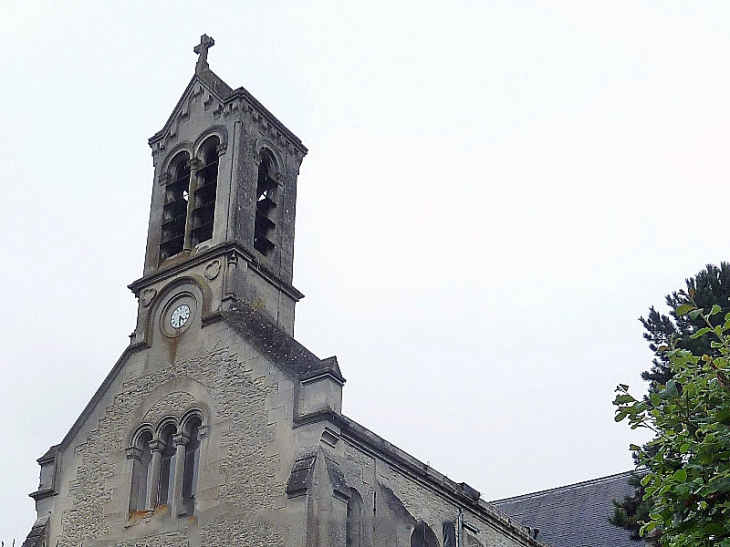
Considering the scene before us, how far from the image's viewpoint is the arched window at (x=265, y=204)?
81.4 ft

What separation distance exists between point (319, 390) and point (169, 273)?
6.19 meters

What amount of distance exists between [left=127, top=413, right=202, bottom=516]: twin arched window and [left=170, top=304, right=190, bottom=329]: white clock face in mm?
2431

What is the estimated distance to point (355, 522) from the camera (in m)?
19.9

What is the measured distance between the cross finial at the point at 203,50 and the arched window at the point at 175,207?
107 inches

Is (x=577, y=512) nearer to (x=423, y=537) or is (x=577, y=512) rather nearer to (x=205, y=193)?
(x=423, y=537)

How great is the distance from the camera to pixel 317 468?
19.2 meters

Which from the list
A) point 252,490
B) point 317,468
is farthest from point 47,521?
point 317,468

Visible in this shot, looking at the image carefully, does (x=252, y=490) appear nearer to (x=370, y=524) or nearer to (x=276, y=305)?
(x=370, y=524)

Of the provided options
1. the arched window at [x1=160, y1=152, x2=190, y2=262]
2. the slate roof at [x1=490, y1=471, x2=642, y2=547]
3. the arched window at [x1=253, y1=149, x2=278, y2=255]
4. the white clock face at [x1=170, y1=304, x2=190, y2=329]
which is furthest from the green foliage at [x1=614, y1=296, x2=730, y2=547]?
the slate roof at [x1=490, y1=471, x2=642, y2=547]

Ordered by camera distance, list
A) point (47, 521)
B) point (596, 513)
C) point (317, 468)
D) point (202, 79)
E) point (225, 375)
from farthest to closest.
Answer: point (596, 513), point (202, 79), point (47, 521), point (225, 375), point (317, 468)

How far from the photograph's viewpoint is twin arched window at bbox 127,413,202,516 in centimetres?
2098

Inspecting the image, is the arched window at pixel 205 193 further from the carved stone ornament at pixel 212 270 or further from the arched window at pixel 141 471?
the arched window at pixel 141 471

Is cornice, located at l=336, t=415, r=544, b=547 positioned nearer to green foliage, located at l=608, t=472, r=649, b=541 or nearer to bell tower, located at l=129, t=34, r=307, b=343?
green foliage, located at l=608, t=472, r=649, b=541

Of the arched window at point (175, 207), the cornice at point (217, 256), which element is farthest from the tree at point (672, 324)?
the arched window at point (175, 207)
